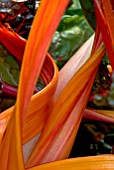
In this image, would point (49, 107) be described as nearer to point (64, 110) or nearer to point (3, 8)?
point (64, 110)

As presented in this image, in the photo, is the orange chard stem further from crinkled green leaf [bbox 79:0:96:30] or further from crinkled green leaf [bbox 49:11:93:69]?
crinkled green leaf [bbox 49:11:93:69]

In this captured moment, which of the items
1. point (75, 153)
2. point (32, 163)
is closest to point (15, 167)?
point (32, 163)

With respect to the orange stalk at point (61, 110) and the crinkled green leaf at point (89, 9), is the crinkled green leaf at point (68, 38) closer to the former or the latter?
the crinkled green leaf at point (89, 9)

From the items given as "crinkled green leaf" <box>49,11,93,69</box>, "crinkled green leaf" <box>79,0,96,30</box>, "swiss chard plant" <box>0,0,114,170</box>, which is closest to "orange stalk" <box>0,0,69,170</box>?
"swiss chard plant" <box>0,0,114,170</box>

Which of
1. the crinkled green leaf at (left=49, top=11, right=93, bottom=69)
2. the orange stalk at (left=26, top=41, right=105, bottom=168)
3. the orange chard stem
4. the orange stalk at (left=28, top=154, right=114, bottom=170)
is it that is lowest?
the crinkled green leaf at (left=49, top=11, right=93, bottom=69)

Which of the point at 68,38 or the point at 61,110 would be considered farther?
Result: the point at 68,38

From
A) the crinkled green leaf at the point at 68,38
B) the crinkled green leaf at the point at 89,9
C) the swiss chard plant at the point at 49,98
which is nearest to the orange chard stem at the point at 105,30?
the swiss chard plant at the point at 49,98

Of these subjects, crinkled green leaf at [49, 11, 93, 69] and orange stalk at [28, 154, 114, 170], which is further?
crinkled green leaf at [49, 11, 93, 69]

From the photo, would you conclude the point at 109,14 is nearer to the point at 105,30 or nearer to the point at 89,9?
the point at 105,30

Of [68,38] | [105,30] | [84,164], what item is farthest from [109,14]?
[68,38]

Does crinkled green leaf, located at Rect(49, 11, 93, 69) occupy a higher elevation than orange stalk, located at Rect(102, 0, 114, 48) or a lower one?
lower

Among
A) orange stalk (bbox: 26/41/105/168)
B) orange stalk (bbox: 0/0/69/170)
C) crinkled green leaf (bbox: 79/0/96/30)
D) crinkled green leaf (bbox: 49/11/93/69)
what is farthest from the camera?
crinkled green leaf (bbox: 49/11/93/69)
